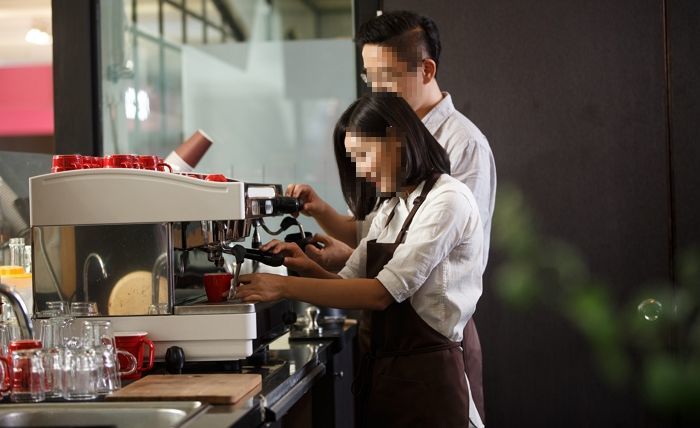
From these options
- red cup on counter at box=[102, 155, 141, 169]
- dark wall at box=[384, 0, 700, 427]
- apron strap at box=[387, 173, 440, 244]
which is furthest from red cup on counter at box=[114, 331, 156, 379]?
dark wall at box=[384, 0, 700, 427]

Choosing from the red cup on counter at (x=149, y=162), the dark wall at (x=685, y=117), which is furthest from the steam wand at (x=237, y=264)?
the dark wall at (x=685, y=117)

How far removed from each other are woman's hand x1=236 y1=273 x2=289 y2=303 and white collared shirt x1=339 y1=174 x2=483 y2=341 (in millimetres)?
214

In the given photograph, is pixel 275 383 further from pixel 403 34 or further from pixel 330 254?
pixel 403 34

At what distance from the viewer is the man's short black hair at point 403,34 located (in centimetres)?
254

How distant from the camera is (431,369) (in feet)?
6.60

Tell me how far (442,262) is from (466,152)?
55 cm

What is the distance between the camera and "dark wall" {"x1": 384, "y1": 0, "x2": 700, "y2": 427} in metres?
2.89

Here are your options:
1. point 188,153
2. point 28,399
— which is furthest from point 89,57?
point 28,399

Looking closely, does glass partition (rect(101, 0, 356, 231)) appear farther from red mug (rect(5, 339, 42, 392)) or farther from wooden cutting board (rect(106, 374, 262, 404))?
red mug (rect(5, 339, 42, 392))

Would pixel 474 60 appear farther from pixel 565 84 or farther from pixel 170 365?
pixel 170 365

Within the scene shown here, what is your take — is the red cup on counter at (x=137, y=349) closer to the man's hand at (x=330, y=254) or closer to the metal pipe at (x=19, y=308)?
the metal pipe at (x=19, y=308)

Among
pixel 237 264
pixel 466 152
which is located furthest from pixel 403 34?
pixel 237 264

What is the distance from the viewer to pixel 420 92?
2.60m

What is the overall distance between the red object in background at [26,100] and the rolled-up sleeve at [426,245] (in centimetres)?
676
